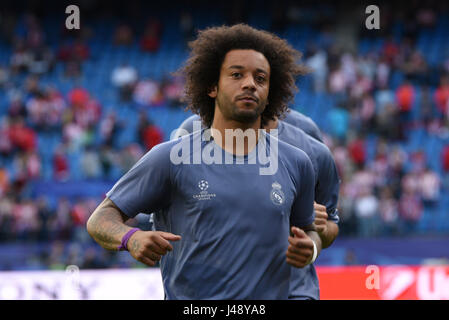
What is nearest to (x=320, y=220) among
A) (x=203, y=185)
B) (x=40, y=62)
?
(x=203, y=185)

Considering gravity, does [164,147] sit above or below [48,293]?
above

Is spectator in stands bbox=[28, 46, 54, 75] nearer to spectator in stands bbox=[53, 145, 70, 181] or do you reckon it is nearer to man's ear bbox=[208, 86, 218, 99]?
spectator in stands bbox=[53, 145, 70, 181]

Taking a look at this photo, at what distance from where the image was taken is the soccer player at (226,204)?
4082 mm

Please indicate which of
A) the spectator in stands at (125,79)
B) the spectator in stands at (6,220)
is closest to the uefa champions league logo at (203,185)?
the spectator in stands at (6,220)

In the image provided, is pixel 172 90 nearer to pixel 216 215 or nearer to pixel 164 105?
pixel 164 105

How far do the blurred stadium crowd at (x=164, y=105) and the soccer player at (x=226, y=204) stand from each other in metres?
10.2

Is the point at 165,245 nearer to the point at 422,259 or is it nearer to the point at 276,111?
the point at 276,111

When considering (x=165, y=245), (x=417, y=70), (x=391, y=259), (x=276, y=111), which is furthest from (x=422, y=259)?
(x=165, y=245)

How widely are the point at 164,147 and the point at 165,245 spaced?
621mm

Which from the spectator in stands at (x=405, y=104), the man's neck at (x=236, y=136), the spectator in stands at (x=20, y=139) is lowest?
the man's neck at (x=236, y=136)

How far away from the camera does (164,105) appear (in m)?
20.9

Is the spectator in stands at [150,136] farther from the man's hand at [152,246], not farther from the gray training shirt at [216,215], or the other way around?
the man's hand at [152,246]

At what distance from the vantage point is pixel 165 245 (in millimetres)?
3865

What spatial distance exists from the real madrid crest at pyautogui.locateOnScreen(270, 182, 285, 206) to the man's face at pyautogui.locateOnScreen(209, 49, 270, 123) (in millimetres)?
382
